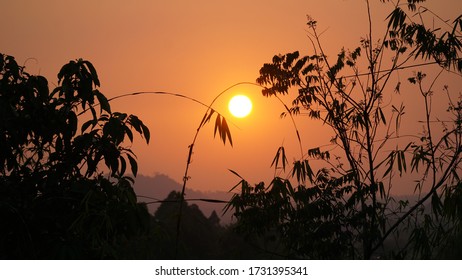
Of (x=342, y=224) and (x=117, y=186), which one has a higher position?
(x=117, y=186)

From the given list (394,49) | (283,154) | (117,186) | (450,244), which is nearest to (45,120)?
(117,186)

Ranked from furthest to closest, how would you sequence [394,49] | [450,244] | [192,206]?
[192,206] < [394,49] < [450,244]

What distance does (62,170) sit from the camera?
4.62 meters

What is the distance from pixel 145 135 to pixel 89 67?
0.84m

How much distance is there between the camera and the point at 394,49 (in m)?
7.79

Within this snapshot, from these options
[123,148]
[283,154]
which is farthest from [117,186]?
[283,154]

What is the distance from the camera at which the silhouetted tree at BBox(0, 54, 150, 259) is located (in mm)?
4285

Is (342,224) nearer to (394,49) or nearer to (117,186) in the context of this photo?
(394,49)

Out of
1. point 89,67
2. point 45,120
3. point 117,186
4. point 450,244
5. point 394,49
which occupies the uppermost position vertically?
point 394,49

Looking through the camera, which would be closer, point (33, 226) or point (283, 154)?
point (33, 226)

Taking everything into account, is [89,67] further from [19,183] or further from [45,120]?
[19,183]

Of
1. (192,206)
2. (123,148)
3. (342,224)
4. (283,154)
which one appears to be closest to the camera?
(123,148)

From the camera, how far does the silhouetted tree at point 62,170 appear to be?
14.1 feet

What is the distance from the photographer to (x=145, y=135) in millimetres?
4605
